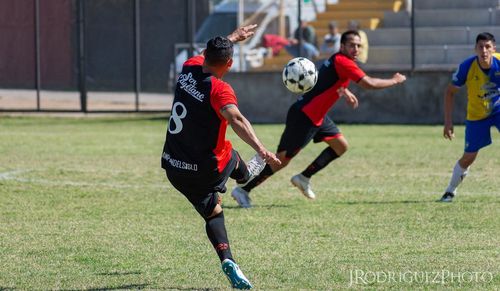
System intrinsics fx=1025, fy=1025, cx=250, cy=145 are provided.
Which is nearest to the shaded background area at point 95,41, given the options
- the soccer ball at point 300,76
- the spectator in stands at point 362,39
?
the spectator in stands at point 362,39

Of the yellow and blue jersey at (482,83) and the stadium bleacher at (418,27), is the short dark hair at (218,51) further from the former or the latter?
the stadium bleacher at (418,27)

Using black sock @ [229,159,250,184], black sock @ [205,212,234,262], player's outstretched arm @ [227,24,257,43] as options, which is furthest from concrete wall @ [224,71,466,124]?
black sock @ [205,212,234,262]

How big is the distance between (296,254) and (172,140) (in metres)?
1.71

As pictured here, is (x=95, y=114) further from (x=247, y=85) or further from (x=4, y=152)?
(x=4, y=152)

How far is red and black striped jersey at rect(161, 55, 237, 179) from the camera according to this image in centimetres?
736

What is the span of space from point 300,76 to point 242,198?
73.9 inches

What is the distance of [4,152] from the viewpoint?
17.3 meters

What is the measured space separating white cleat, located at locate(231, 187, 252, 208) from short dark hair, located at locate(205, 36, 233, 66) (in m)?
4.33

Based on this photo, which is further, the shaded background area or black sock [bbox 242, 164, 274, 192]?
the shaded background area

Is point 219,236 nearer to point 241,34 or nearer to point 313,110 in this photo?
point 241,34

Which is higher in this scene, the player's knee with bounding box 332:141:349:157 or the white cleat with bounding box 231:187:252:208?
the player's knee with bounding box 332:141:349:157

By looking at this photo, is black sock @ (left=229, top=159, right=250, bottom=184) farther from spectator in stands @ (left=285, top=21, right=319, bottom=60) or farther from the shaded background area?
the shaded background area

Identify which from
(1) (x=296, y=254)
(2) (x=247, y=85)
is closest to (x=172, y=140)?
(1) (x=296, y=254)

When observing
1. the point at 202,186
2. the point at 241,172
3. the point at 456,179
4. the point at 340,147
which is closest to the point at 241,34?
the point at 241,172
